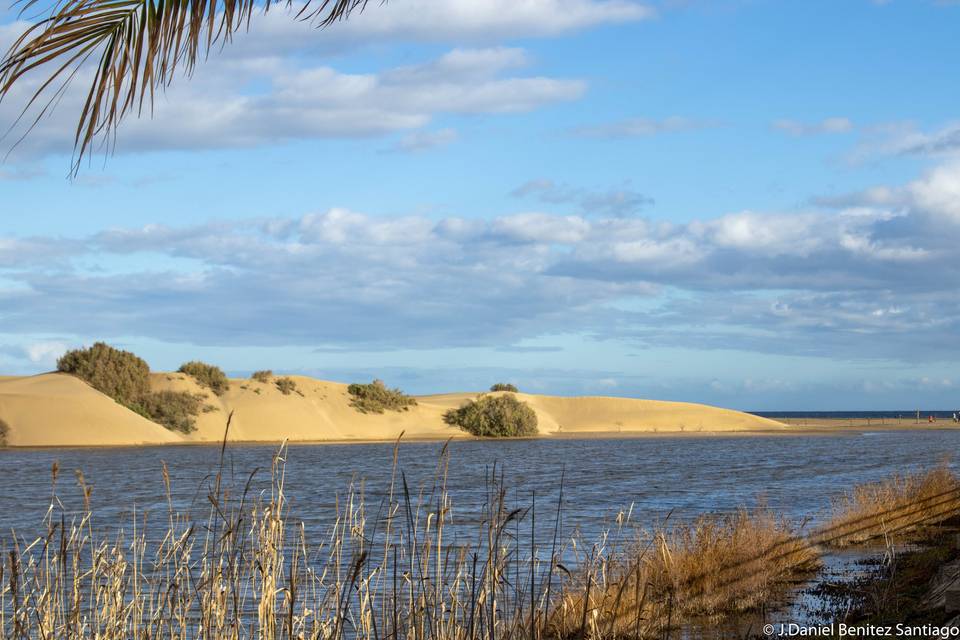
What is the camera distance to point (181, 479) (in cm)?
3328

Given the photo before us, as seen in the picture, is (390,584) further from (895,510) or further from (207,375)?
(207,375)

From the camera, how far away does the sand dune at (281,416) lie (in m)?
56.6

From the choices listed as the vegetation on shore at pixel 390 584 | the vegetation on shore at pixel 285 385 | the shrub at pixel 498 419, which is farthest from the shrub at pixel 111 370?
the vegetation on shore at pixel 390 584

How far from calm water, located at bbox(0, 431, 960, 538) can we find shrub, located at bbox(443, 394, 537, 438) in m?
20.1

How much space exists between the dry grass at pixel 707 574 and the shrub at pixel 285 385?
66709 mm

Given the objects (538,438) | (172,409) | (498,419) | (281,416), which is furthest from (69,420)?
(538,438)

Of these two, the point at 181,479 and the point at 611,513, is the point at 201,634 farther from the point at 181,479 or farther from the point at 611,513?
the point at 181,479

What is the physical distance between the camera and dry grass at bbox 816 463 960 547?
16688mm

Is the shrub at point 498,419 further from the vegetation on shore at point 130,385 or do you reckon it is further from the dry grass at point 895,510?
the dry grass at point 895,510

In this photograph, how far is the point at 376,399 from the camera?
271ft

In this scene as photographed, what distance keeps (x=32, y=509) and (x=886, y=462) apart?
102 feet

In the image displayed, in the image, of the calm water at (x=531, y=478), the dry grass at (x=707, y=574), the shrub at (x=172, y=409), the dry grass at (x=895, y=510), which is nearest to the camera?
the dry grass at (x=707, y=574)

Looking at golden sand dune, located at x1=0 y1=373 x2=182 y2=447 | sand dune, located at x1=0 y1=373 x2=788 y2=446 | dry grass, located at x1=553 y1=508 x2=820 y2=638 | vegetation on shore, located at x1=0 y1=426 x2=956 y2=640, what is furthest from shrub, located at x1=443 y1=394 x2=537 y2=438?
dry grass, located at x1=553 y1=508 x2=820 y2=638

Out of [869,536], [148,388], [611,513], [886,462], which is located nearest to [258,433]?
[148,388]
